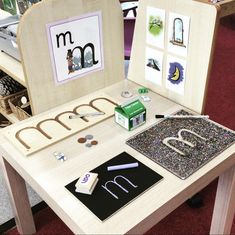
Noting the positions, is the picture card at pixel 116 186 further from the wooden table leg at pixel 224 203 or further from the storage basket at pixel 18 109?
the storage basket at pixel 18 109

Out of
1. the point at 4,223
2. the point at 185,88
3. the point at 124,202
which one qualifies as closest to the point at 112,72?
the point at 185,88

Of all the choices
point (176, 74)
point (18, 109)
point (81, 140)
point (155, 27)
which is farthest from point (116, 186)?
point (18, 109)

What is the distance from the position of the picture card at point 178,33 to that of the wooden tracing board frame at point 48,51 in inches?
8.8

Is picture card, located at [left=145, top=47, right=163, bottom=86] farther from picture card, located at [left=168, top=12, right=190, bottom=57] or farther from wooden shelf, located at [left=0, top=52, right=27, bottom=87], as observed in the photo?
wooden shelf, located at [left=0, top=52, right=27, bottom=87]

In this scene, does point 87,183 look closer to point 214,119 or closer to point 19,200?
point 19,200

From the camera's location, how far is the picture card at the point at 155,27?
111 centimetres

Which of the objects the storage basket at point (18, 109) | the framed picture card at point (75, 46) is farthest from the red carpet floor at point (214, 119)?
the framed picture card at point (75, 46)

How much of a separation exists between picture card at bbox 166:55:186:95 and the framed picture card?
0.26m

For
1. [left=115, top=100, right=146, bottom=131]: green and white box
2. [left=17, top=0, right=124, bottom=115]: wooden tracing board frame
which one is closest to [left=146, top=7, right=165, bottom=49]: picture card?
[left=17, top=0, right=124, bottom=115]: wooden tracing board frame

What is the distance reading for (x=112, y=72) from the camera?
1.31 metres

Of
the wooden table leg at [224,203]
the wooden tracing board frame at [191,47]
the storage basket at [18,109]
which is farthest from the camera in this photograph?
the storage basket at [18,109]

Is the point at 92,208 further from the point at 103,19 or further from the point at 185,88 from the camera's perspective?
the point at 103,19

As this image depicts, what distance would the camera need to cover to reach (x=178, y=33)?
108 cm

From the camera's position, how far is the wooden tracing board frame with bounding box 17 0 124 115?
1036 millimetres
